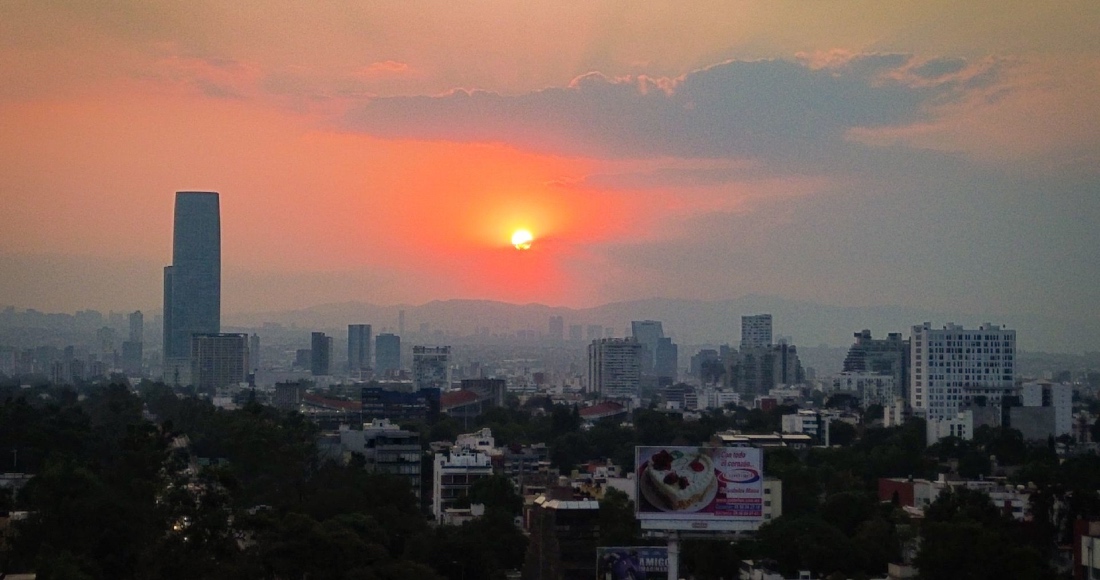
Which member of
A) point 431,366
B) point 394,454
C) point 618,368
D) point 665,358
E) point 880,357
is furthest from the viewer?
point 665,358

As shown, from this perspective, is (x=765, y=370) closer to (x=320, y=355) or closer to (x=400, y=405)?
(x=320, y=355)

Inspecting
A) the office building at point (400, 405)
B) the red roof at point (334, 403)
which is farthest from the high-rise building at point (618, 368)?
the office building at point (400, 405)

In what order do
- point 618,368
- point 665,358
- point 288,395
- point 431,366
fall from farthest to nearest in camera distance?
point 665,358, point 431,366, point 618,368, point 288,395

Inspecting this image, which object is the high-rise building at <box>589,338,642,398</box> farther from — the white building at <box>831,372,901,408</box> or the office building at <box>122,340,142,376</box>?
the office building at <box>122,340,142,376</box>

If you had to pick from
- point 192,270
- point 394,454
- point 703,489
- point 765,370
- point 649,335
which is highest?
point 192,270

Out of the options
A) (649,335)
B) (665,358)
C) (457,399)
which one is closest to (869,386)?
(457,399)

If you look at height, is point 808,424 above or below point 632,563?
above

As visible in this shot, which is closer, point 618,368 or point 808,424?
point 808,424

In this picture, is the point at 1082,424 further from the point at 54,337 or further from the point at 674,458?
the point at 54,337
